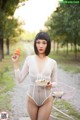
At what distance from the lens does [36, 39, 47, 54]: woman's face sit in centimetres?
352

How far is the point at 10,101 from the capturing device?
9.83 meters

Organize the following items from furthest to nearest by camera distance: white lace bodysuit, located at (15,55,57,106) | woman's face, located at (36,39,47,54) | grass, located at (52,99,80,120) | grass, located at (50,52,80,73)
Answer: grass, located at (50,52,80,73) → grass, located at (52,99,80,120) → woman's face, located at (36,39,47,54) → white lace bodysuit, located at (15,55,57,106)

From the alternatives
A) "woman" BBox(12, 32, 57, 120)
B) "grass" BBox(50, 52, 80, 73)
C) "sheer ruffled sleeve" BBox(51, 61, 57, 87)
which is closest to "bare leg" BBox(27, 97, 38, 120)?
"woman" BBox(12, 32, 57, 120)

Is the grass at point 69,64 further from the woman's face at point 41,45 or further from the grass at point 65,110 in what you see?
the woman's face at point 41,45

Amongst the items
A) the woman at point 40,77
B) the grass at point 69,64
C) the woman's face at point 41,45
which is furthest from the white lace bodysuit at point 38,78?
the grass at point 69,64

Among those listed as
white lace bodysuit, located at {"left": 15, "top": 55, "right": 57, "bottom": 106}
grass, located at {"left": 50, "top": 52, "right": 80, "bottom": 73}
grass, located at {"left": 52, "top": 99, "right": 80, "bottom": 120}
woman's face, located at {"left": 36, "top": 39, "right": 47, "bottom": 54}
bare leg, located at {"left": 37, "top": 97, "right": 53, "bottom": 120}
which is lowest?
grass, located at {"left": 50, "top": 52, "right": 80, "bottom": 73}

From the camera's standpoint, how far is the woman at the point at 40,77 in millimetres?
3418

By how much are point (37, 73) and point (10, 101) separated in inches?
259

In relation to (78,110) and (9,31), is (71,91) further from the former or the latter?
(9,31)

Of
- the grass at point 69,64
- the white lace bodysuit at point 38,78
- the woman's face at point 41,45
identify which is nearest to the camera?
the white lace bodysuit at point 38,78

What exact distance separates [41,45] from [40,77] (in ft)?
1.23

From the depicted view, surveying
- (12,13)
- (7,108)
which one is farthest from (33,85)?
(12,13)

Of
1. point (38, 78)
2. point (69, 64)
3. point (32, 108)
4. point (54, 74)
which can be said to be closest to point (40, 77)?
point (38, 78)

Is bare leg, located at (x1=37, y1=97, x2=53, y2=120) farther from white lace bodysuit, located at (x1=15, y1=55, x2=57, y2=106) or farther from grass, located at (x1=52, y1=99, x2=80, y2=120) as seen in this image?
grass, located at (x1=52, y1=99, x2=80, y2=120)
